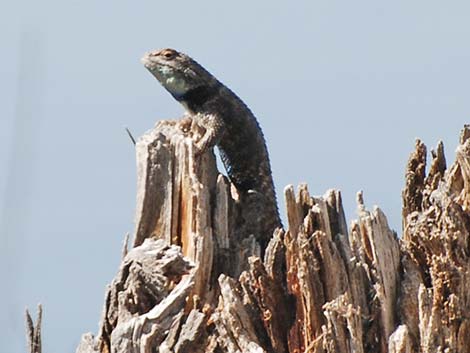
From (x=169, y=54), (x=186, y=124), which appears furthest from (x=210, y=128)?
(x=169, y=54)

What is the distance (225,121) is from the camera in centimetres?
1592

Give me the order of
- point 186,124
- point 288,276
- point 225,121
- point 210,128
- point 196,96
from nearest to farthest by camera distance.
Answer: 1. point 288,276
2. point 186,124
3. point 210,128
4. point 225,121
5. point 196,96

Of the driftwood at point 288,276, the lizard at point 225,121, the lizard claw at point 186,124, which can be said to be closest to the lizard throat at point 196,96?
the lizard at point 225,121

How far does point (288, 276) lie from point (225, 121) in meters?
4.19

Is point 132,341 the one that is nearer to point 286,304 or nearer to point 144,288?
point 144,288

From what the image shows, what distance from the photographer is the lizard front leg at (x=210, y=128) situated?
14180mm

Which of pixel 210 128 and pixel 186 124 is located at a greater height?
pixel 210 128

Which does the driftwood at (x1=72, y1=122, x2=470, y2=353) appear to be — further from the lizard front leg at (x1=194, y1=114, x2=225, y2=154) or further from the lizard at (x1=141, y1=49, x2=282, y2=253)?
the lizard at (x1=141, y1=49, x2=282, y2=253)

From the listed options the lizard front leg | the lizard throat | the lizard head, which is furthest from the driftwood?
the lizard head

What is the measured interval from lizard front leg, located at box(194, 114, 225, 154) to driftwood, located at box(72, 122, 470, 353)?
1.27m

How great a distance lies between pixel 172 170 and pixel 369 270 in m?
1.89

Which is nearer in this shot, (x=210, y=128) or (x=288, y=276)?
(x=288, y=276)

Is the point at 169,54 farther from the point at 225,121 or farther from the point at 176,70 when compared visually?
the point at 225,121

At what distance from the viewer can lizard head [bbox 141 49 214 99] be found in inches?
647
